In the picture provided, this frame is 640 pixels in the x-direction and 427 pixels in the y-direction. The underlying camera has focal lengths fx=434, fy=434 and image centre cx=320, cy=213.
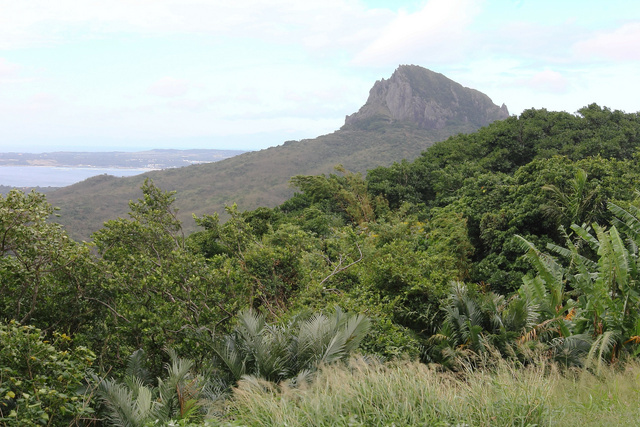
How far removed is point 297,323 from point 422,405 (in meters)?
2.70

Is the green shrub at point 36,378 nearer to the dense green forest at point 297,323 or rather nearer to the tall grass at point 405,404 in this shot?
the dense green forest at point 297,323

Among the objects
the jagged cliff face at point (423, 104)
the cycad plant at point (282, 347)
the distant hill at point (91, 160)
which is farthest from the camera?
the jagged cliff face at point (423, 104)

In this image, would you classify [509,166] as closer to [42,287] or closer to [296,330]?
[296,330]

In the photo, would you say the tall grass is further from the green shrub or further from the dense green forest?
the green shrub

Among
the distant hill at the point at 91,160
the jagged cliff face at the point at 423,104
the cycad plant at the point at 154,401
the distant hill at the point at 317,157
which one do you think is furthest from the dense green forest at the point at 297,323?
the jagged cliff face at the point at 423,104

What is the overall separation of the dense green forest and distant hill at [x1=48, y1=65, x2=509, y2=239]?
32025 mm

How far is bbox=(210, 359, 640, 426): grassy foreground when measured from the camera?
4031 mm

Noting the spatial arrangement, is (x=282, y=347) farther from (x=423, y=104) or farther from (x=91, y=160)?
(x=423, y=104)

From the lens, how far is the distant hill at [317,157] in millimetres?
55625

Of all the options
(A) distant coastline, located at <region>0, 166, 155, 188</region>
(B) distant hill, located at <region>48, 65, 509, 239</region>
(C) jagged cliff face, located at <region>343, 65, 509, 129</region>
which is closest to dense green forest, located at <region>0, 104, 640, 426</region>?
(B) distant hill, located at <region>48, 65, 509, 239</region>

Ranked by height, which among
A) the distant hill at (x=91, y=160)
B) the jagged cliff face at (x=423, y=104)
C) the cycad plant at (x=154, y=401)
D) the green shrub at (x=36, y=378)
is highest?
the jagged cliff face at (x=423, y=104)

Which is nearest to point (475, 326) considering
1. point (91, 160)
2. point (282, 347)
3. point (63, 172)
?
point (282, 347)

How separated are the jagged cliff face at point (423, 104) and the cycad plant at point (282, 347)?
9717 centimetres

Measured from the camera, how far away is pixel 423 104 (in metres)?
108
